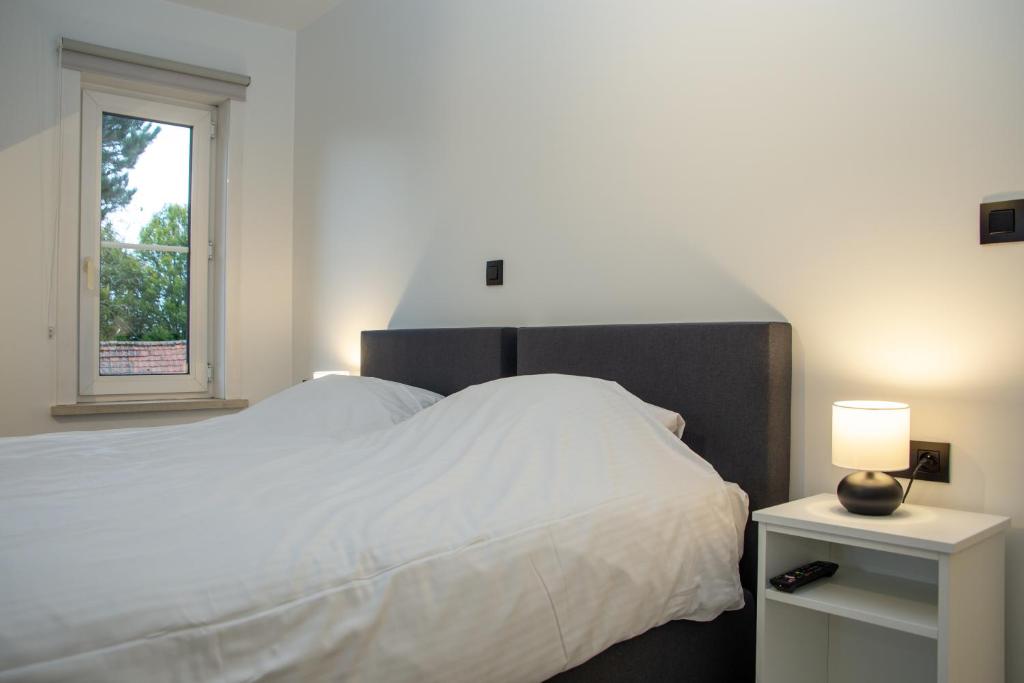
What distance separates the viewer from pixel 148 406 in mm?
3891

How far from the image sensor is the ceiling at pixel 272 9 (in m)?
4.03

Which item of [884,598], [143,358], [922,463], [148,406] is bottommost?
[884,598]

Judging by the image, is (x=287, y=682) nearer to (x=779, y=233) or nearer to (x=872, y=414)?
(x=872, y=414)

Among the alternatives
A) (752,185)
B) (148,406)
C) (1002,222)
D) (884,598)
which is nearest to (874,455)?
(884,598)

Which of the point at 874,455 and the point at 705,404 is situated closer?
the point at 874,455

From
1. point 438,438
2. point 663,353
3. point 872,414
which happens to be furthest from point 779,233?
point 438,438

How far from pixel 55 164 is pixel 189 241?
2.34 ft

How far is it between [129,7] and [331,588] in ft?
12.6

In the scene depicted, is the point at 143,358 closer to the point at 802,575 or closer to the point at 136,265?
the point at 136,265

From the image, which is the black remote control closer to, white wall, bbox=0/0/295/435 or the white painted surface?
the white painted surface

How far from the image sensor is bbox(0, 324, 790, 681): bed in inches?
39.4

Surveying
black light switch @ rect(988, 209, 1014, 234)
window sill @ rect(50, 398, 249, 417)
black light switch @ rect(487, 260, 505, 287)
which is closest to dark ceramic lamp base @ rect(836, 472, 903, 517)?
black light switch @ rect(988, 209, 1014, 234)

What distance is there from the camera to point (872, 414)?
5.28 ft

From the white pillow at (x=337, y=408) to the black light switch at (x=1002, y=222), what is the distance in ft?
5.70
